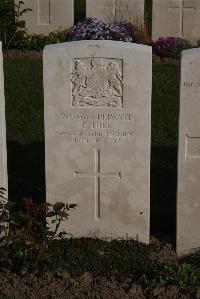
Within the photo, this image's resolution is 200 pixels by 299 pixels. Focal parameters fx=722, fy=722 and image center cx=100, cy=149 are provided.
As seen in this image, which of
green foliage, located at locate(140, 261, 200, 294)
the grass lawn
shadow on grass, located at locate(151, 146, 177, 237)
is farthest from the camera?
the grass lawn

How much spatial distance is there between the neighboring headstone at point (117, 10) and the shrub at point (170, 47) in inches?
38.2

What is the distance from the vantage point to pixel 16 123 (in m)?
9.49

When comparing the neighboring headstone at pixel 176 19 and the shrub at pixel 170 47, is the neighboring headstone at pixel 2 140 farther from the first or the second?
the neighboring headstone at pixel 176 19

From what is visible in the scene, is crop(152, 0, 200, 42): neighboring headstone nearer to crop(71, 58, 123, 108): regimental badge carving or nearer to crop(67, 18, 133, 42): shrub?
crop(67, 18, 133, 42): shrub

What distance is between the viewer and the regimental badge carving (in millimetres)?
5973

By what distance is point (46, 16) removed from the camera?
13.6 metres

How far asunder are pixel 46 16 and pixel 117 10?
4.43 feet

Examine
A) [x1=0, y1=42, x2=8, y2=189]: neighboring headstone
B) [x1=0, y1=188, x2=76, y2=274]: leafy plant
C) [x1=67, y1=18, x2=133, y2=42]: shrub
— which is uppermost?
A: [x1=67, y1=18, x2=133, y2=42]: shrub

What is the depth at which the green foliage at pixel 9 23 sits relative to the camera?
12.8m

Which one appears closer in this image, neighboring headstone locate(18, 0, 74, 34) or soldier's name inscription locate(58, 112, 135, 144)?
soldier's name inscription locate(58, 112, 135, 144)

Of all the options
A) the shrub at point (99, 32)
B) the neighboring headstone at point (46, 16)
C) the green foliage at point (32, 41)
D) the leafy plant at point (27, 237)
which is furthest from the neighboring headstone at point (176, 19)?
the leafy plant at point (27, 237)

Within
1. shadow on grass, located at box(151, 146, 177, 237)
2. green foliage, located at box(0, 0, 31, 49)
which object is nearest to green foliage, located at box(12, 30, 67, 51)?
green foliage, located at box(0, 0, 31, 49)

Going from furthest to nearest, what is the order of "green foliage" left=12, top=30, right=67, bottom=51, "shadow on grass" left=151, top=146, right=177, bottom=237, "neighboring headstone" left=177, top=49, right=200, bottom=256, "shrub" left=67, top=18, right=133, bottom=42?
"green foliage" left=12, top=30, right=67, bottom=51 < "shrub" left=67, top=18, right=133, bottom=42 < "shadow on grass" left=151, top=146, right=177, bottom=237 < "neighboring headstone" left=177, top=49, right=200, bottom=256

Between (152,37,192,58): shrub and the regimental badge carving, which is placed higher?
(152,37,192,58): shrub
